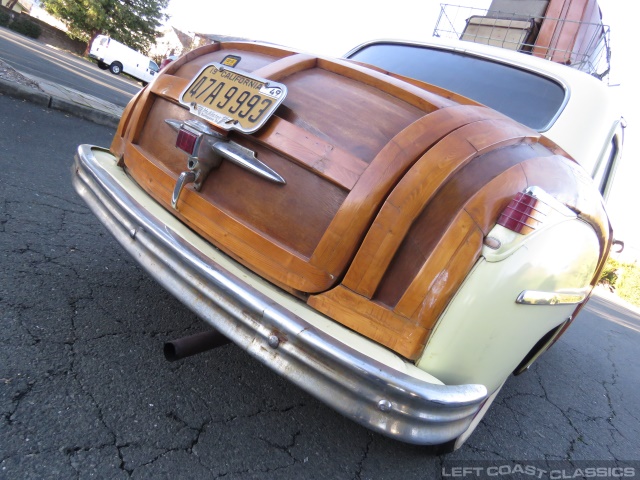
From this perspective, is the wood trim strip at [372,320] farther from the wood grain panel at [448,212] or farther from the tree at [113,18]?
the tree at [113,18]

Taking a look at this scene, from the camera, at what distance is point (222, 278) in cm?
151

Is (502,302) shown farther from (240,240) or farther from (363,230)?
(240,240)

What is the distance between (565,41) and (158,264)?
4.58 meters

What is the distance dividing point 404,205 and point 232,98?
81 centimetres

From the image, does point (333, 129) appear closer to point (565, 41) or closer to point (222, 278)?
point (222, 278)

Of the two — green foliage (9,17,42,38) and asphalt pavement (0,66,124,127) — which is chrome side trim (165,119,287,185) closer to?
asphalt pavement (0,66,124,127)

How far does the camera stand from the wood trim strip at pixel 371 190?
1.51m

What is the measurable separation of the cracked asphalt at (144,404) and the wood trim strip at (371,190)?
80cm

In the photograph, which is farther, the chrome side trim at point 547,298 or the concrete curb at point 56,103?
the concrete curb at point 56,103

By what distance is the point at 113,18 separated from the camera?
32.8 m

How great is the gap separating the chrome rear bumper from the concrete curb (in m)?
5.07

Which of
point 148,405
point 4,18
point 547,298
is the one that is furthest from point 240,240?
point 4,18

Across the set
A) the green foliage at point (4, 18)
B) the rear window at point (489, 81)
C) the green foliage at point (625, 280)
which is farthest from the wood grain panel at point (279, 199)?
the green foliage at point (4, 18)

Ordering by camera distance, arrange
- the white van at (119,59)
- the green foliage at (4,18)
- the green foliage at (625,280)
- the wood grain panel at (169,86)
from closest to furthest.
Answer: the wood grain panel at (169,86) < the green foliage at (625,280) < the white van at (119,59) < the green foliage at (4,18)
